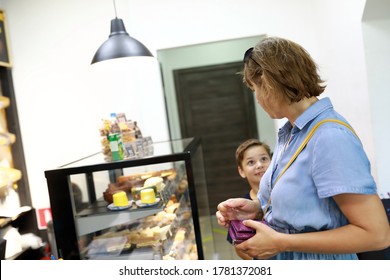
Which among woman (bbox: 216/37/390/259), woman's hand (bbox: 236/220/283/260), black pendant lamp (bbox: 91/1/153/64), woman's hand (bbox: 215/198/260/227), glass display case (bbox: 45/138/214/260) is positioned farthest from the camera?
black pendant lamp (bbox: 91/1/153/64)

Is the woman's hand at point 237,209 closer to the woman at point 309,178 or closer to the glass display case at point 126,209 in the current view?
the woman at point 309,178

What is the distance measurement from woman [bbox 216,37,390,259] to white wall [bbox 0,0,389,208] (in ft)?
2.88

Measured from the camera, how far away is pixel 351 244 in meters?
0.70

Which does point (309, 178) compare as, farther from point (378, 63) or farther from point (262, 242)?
point (378, 63)

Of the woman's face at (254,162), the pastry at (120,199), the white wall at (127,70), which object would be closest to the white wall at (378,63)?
the white wall at (127,70)

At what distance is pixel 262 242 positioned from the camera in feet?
2.60

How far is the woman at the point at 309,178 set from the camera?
671mm

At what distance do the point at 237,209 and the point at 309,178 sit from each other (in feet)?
1.00

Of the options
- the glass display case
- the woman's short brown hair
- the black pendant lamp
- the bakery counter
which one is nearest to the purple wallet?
the woman's short brown hair

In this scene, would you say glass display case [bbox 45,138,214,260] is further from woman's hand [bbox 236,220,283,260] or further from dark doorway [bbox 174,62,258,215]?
woman's hand [bbox 236,220,283,260]

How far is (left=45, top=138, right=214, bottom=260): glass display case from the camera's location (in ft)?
4.30

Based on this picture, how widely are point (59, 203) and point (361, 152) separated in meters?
1.07
